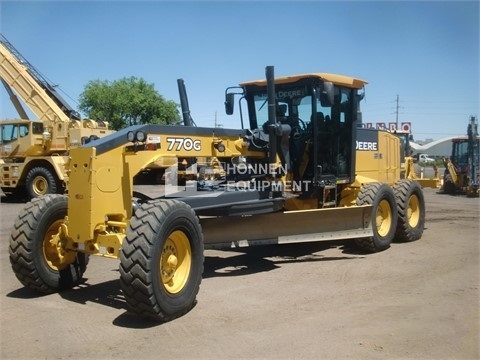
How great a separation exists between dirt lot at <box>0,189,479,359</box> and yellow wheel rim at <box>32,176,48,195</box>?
9.49 meters

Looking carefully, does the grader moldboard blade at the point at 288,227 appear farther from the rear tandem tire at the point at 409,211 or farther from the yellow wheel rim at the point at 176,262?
the yellow wheel rim at the point at 176,262

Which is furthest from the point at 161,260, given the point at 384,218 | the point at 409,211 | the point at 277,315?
the point at 409,211

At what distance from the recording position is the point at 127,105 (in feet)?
115

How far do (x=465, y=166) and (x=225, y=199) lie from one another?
749 inches

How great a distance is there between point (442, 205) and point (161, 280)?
46.3 ft

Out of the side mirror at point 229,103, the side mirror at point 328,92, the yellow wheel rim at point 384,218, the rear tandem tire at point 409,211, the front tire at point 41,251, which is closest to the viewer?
the front tire at point 41,251

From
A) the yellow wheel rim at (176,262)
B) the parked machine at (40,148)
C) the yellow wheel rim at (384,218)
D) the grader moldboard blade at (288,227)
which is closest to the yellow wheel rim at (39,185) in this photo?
the parked machine at (40,148)

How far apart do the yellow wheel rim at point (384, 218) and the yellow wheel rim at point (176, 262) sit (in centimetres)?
438

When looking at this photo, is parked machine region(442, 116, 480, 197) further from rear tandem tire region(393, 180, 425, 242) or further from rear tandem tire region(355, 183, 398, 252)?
rear tandem tire region(355, 183, 398, 252)

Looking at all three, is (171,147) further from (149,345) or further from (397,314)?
(397,314)

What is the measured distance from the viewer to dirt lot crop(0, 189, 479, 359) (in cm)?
400

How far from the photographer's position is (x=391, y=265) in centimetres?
715

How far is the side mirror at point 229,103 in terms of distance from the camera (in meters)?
7.91

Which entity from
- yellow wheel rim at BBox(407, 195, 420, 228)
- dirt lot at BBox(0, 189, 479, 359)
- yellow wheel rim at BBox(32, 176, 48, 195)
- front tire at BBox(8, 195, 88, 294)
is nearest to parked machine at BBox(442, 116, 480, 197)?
yellow wheel rim at BBox(407, 195, 420, 228)
